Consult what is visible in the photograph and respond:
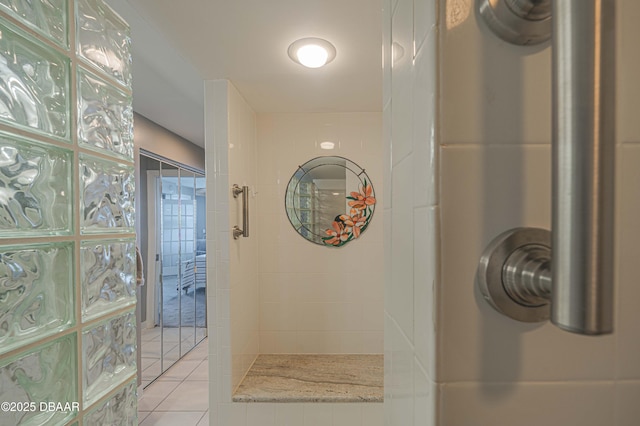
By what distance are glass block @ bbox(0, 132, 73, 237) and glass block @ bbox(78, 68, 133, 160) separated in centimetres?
11

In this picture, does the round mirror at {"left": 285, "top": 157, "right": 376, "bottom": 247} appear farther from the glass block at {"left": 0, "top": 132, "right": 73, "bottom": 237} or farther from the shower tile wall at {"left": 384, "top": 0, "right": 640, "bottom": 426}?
the shower tile wall at {"left": 384, "top": 0, "right": 640, "bottom": 426}

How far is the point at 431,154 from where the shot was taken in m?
0.35

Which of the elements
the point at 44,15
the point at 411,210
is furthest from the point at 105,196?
the point at 411,210

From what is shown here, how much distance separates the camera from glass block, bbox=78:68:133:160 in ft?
2.69

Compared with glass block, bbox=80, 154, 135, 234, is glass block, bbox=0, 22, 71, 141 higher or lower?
higher

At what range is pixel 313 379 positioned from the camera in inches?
73.6

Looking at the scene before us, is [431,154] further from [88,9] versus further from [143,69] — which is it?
[143,69]

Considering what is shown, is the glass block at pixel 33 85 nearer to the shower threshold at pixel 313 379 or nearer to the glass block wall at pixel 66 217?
the glass block wall at pixel 66 217

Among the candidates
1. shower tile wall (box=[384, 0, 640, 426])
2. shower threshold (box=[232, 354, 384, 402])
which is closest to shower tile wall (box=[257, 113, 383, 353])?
shower threshold (box=[232, 354, 384, 402])

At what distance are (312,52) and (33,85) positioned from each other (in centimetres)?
106

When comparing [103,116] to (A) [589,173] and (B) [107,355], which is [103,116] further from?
(A) [589,173]

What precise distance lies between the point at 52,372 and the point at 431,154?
94cm

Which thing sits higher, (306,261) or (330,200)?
(330,200)

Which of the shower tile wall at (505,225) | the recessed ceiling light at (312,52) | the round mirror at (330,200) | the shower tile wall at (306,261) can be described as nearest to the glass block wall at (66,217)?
the recessed ceiling light at (312,52)
